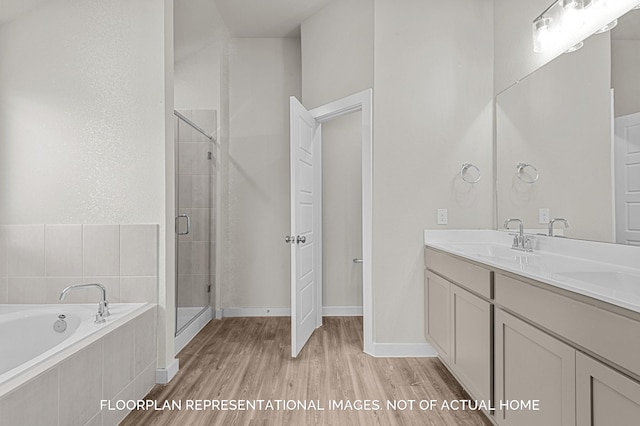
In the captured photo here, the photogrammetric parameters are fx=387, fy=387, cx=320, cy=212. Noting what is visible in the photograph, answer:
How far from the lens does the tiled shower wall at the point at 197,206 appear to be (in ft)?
10.3

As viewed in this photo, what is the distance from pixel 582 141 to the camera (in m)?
1.96

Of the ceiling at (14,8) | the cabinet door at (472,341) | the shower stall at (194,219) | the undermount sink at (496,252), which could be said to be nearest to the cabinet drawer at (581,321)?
the cabinet door at (472,341)

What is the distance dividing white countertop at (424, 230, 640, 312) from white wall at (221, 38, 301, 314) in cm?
188

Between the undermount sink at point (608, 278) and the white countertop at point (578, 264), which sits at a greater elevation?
the white countertop at point (578, 264)

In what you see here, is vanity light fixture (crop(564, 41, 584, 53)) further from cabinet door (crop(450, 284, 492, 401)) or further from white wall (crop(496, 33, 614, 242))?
cabinet door (crop(450, 284, 492, 401))

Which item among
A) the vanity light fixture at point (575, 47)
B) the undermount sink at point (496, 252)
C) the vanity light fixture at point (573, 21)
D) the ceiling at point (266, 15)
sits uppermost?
the ceiling at point (266, 15)

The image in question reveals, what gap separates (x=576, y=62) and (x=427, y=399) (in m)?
2.01

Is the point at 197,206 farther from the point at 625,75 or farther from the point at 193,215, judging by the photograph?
the point at 625,75

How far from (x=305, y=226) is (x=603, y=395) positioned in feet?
7.40

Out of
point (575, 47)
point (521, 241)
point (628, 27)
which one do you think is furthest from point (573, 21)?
point (521, 241)

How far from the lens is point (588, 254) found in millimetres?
1924

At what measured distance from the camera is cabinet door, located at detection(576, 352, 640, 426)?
1.00 m

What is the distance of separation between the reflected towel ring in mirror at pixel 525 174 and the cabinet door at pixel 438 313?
83 cm

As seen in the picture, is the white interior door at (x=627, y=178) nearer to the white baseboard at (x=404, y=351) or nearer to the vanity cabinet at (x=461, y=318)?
the vanity cabinet at (x=461, y=318)
